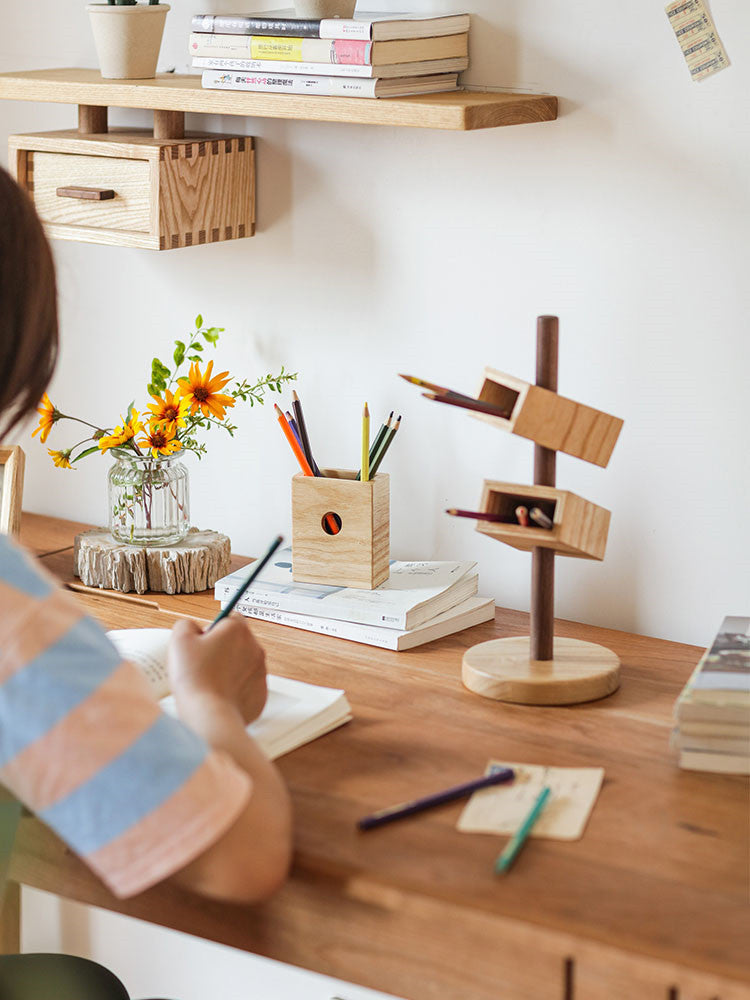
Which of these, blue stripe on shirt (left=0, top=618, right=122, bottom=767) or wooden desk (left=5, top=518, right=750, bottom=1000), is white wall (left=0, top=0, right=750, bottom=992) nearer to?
wooden desk (left=5, top=518, right=750, bottom=1000)

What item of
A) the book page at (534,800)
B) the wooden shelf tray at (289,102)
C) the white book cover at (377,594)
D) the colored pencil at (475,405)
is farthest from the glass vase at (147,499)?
the book page at (534,800)

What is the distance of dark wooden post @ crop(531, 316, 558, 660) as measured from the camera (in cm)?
123

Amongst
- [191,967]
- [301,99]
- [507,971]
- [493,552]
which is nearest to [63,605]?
[507,971]

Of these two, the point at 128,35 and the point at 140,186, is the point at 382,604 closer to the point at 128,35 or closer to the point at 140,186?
the point at 140,186

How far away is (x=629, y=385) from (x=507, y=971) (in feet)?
2.51

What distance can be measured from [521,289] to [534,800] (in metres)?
0.69

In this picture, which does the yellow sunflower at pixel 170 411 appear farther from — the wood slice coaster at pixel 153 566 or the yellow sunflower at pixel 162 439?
the wood slice coaster at pixel 153 566

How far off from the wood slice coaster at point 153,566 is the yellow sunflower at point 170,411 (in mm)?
159

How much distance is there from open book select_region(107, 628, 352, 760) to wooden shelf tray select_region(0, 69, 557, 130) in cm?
57

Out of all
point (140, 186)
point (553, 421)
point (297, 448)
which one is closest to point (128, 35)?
point (140, 186)

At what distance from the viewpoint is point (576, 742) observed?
115 centimetres

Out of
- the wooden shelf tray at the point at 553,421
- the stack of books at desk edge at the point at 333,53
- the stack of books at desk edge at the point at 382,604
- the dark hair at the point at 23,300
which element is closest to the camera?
the dark hair at the point at 23,300

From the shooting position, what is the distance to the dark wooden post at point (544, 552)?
123 centimetres

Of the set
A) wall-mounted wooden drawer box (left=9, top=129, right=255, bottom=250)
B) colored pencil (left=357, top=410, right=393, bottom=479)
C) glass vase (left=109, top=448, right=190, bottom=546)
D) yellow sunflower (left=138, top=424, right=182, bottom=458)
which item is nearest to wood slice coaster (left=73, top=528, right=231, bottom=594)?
glass vase (left=109, top=448, right=190, bottom=546)
